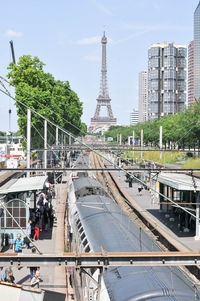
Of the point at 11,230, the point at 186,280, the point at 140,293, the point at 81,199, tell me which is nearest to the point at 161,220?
the point at 81,199

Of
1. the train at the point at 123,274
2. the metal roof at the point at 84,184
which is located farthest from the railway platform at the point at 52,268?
the metal roof at the point at 84,184

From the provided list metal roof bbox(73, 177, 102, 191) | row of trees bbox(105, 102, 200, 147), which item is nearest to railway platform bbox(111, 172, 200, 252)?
metal roof bbox(73, 177, 102, 191)

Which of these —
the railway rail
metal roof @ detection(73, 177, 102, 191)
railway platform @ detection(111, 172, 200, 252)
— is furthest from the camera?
metal roof @ detection(73, 177, 102, 191)

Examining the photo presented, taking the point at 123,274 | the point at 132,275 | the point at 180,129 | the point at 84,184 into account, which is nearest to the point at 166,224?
the point at 84,184

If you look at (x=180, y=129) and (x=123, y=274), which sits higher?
(x=180, y=129)

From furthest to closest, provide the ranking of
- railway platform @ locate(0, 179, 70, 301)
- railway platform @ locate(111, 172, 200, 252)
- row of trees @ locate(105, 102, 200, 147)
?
row of trees @ locate(105, 102, 200, 147) → railway platform @ locate(111, 172, 200, 252) → railway platform @ locate(0, 179, 70, 301)

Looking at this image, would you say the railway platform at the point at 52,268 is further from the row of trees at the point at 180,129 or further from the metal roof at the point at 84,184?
the row of trees at the point at 180,129

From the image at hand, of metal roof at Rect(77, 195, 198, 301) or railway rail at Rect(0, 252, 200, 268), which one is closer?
railway rail at Rect(0, 252, 200, 268)

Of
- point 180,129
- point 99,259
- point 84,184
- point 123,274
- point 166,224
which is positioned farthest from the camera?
point 180,129

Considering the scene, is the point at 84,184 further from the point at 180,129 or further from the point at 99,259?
the point at 180,129

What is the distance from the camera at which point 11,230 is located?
18.6 m

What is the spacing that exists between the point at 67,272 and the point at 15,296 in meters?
7.98

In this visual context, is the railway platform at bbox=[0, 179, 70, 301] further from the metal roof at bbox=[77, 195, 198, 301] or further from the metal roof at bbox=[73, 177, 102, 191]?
the metal roof at bbox=[73, 177, 102, 191]

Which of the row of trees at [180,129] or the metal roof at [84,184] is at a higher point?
the row of trees at [180,129]
